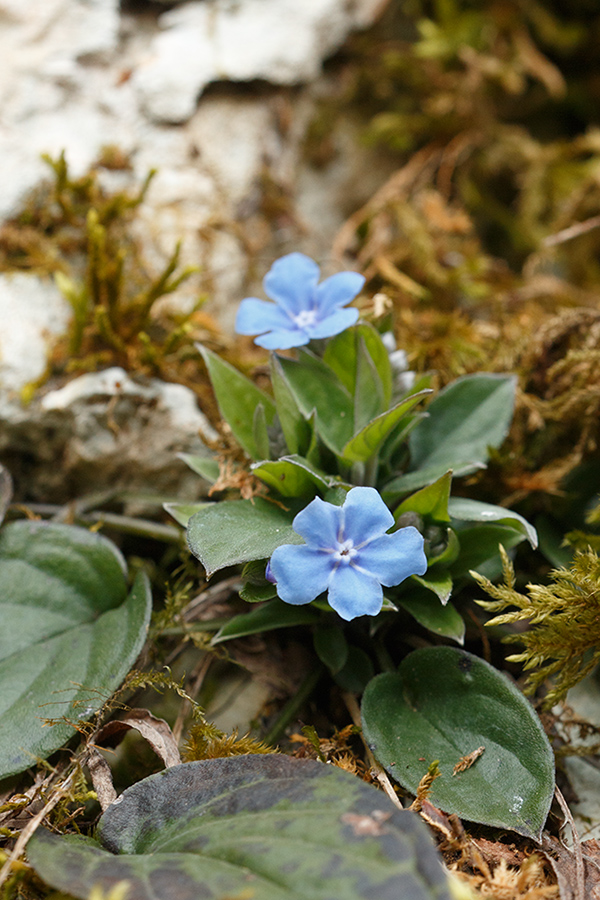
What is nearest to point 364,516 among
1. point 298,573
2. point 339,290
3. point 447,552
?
point 298,573

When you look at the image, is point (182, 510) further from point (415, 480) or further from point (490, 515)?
point (490, 515)

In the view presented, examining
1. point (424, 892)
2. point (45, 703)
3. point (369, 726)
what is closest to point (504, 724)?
point (369, 726)

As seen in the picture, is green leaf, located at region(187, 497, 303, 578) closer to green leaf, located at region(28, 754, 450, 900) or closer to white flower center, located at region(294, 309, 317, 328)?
green leaf, located at region(28, 754, 450, 900)

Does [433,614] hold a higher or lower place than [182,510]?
lower

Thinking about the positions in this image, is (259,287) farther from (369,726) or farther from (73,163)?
(369,726)

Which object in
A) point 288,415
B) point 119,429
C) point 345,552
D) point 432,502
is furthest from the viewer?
point 119,429

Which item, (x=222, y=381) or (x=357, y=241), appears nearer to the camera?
(x=222, y=381)

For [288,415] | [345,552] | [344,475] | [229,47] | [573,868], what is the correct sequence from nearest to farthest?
1. [573,868]
2. [345,552]
3. [288,415]
4. [344,475]
5. [229,47]

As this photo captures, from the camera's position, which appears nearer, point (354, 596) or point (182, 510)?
point (354, 596)
